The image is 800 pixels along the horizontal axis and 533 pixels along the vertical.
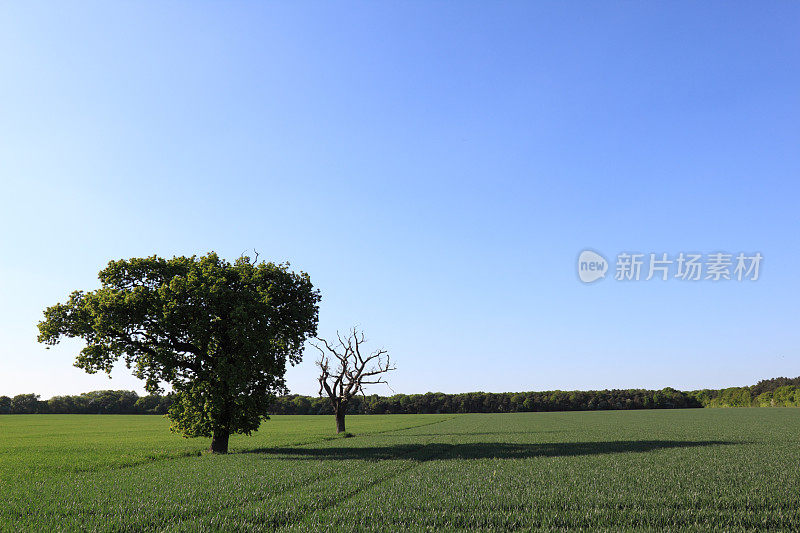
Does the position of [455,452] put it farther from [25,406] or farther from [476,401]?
[25,406]

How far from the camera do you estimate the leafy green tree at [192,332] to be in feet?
101

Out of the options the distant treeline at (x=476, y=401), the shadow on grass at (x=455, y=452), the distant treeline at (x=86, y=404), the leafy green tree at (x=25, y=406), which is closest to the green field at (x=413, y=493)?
the shadow on grass at (x=455, y=452)

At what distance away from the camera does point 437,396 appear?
167750mm

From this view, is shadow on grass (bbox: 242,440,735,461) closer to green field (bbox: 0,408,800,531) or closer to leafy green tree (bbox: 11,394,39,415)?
green field (bbox: 0,408,800,531)

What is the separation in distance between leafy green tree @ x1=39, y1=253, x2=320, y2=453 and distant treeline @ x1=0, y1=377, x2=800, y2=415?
119212mm

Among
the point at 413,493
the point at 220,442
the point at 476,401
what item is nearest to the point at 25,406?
the point at 476,401

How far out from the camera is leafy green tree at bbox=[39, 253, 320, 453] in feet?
101

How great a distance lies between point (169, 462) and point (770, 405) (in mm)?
201235

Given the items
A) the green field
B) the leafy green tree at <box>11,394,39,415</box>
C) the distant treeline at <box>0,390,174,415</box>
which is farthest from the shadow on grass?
the leafy green tree at <box>11,394,39,415</box>

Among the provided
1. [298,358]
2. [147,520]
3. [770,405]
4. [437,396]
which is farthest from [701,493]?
[770,405]

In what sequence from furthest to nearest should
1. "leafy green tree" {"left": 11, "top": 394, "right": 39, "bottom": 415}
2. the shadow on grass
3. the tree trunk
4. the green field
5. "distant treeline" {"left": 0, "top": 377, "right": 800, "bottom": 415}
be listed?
1. "distant treeline" {"left": 0, "top": 377, "right": 800, "bottom": 415}
2. "leafy green tree" {"left": 11, "top": 394, "right": 39, "bottom": 415}
3. the tree trunk
4. the shadow on grass
5. the green field

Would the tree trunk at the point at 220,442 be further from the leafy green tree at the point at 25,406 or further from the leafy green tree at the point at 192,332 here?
the leafy green tree at the point at 25,406

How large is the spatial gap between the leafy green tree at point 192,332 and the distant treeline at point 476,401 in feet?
391

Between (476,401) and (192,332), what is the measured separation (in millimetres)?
149198
